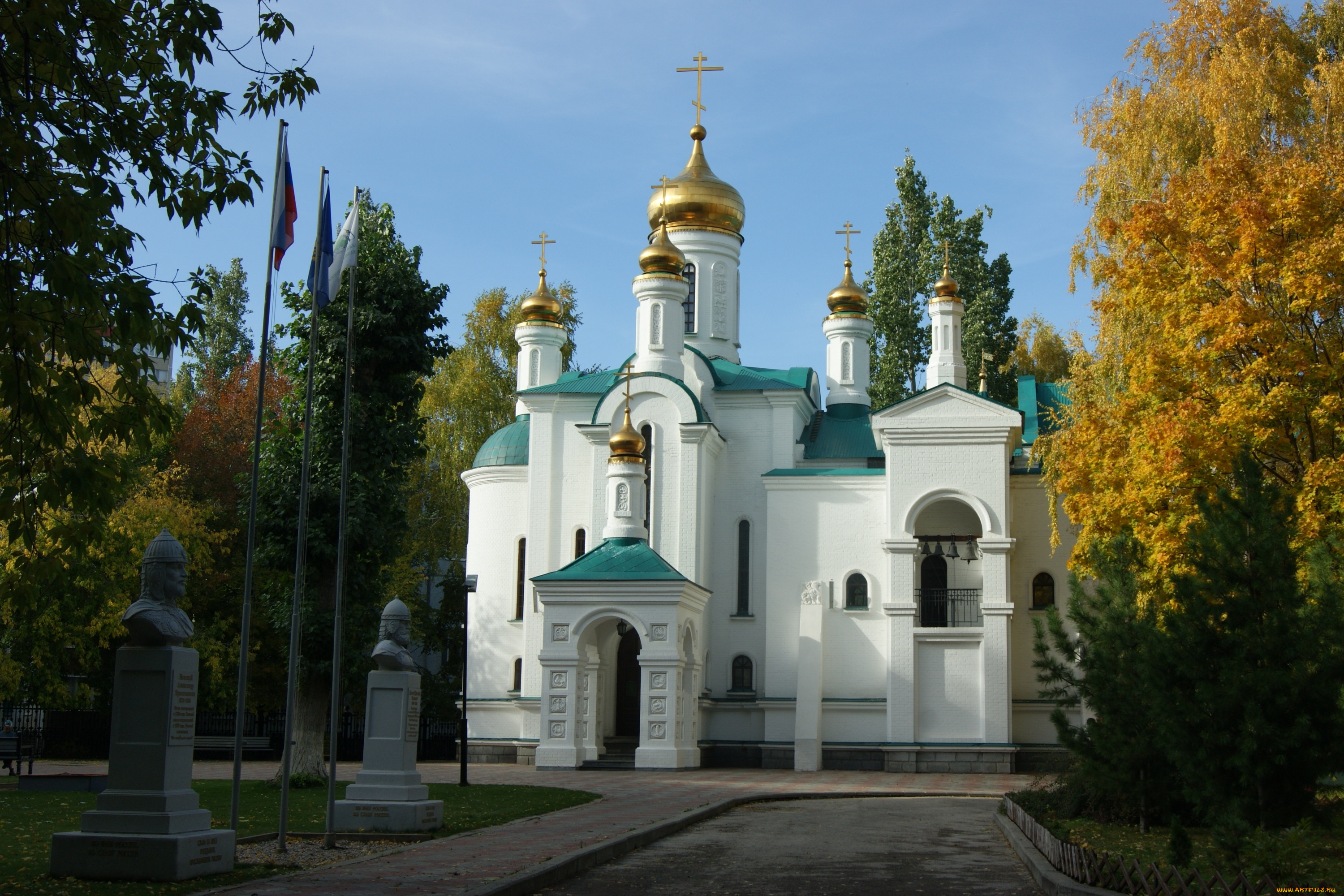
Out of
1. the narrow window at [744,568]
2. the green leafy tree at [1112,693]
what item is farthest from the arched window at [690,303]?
the green leafy tree at [1112,693]

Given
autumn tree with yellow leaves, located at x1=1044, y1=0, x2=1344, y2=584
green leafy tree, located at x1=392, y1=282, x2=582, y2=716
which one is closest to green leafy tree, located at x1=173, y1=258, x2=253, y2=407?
green leafy tree, located at x1=392, y1=282, x2=582, y2=716

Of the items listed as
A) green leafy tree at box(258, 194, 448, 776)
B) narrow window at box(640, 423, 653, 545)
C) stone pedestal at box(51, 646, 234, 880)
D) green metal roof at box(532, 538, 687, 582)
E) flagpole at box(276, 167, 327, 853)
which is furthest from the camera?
narrow window at box(640, 423, 653, 545)

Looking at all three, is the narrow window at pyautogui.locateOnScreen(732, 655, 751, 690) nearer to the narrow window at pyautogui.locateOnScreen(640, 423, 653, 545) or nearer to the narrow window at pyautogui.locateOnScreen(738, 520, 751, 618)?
the narrow window at pyautogui.locateOnScreen(738, 520, 751, 618)

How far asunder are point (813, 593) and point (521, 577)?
701 cm

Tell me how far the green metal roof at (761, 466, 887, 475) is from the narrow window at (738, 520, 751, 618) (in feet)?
4.60

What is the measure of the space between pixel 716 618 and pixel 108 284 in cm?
2234

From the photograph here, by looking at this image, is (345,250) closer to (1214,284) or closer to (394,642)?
(394,642)

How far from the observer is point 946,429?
2794 centimetres

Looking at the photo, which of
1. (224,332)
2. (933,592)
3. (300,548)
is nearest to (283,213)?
(300,548)

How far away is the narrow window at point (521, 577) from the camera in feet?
100

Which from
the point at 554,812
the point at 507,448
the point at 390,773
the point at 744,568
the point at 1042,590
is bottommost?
the point at 554,812

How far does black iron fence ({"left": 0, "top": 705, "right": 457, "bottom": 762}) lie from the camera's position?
28.5m

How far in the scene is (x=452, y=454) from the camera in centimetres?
3894

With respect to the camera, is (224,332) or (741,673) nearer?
(741,673)
